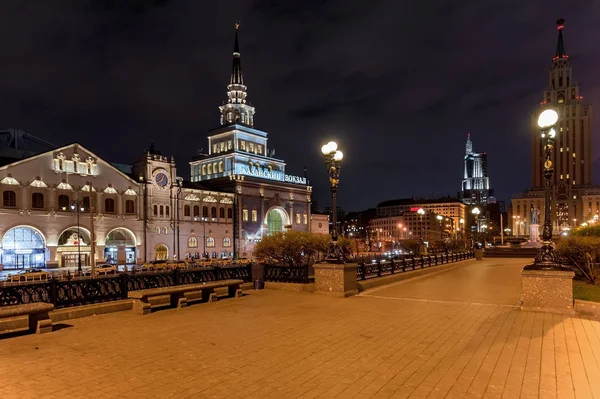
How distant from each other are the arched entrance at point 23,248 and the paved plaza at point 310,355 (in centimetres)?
4634

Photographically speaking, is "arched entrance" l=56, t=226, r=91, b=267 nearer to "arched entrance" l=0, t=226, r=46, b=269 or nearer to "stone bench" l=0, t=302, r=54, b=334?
"arched entrance" l=0, t=226, r=46, b=269

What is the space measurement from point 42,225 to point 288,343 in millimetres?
53297

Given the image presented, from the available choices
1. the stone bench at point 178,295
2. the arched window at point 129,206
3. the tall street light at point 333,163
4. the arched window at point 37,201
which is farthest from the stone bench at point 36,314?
the arched window at point 129,206

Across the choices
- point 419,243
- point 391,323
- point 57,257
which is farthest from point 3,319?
point 57,257

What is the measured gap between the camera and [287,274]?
650 inches

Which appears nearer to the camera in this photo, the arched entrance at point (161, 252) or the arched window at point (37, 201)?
the arched window at point (37, 201)

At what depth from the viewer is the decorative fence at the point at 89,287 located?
10.5 meters

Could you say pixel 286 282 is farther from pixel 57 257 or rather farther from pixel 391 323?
pixel 57 257

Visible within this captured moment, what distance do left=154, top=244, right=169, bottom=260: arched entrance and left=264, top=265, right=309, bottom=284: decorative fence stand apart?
52277 mm

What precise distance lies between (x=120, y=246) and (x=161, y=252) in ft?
24.1

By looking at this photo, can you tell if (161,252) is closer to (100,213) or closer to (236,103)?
(100,213)

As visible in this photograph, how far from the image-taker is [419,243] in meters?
50.0

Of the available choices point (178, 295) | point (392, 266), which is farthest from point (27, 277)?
point (392, 266)

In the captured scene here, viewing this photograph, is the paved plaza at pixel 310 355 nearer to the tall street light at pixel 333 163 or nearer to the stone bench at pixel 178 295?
the stone bench at pixel 178 295
